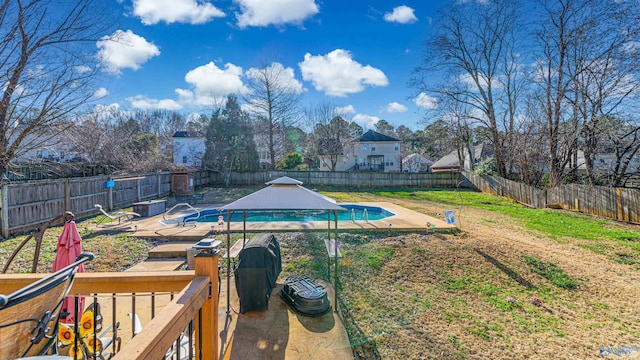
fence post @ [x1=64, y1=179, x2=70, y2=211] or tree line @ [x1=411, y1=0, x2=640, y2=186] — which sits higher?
tree line @ [x1=411, y1=0, x2=640, y2=186]

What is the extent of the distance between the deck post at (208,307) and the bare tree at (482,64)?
72.0ft

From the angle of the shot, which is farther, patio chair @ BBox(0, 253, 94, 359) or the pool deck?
the pool deck

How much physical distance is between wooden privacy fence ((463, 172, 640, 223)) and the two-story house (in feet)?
50.2

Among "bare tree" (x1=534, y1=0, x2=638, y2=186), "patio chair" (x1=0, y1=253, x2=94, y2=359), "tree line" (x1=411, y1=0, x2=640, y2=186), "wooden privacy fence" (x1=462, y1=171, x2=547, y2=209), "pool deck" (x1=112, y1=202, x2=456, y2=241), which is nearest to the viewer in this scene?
"patio chair" (x1=0, y1=253, x2=94, y2=359)

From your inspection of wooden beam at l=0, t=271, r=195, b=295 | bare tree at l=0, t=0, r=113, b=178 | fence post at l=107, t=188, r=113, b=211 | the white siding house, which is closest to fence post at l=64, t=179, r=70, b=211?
fence post at l=107, t=188, r=113, b=211

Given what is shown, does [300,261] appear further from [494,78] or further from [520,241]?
[494,78]

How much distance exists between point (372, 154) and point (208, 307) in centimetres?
3183

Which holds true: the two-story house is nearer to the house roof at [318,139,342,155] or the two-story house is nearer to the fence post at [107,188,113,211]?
the house roof at [318,139,342,155]

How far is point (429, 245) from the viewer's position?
7223mm

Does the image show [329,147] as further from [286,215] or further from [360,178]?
[286,215]

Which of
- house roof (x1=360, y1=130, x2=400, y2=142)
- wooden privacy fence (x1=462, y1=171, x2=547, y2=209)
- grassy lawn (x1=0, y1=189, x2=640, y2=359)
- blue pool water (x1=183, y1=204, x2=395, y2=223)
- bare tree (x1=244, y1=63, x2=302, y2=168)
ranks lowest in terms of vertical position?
grassy lawn (x1=0, y1=189, x2=640, y2=359)

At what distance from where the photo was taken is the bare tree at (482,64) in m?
19.1

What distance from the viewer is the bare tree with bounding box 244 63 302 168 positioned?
2544 centimetres

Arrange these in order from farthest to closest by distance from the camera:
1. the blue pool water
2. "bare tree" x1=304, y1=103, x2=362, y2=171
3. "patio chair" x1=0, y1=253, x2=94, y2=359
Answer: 1. "bare tree" x1=304, y1=103, x2=362, y2=171
2. the blue pool water
3. "patio chair" x1=0, y1=253, x2=94, y2=359
